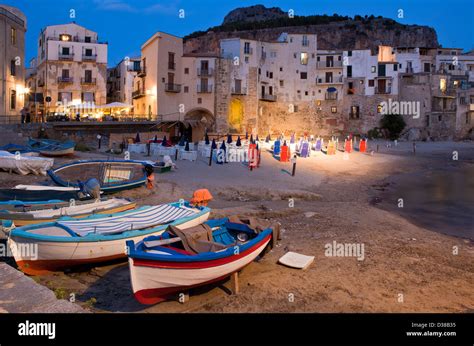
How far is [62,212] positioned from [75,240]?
2783 millimetres

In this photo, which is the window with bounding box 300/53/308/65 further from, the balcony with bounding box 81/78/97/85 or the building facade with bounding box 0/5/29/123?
the building facade with bounding box 0/5/29/123

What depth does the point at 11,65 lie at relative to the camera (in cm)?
3344

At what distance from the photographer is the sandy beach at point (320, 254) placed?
817cm

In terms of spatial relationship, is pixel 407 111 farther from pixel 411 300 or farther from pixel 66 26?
pixel 411 300

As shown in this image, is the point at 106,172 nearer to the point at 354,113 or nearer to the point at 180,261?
the point at 180,261

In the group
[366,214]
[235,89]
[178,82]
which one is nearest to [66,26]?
[178,82]

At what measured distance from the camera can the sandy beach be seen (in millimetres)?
8172

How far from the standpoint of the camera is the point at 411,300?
827 cm

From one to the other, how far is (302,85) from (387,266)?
2065 inches

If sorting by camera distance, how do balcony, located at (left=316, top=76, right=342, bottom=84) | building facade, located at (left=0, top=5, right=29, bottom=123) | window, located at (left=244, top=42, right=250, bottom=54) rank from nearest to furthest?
building facade, located at (left=0, top=5, right=29, bottom=123), window, located at (left=244, top=42, right=250, bottom=54), balcony, located at (left=316, top=76, right=342, bottom=84)

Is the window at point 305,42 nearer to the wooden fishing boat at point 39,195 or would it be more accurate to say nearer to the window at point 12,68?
the window at point 12,68

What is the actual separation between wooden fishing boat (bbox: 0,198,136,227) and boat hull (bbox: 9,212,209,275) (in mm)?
965

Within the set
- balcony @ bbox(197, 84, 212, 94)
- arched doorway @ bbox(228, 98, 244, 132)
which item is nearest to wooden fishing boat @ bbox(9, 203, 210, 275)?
balcony @ bbox(197, 84, 212, 94)

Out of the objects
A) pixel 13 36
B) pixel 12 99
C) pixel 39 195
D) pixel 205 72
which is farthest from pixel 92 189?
pixel 205 72
